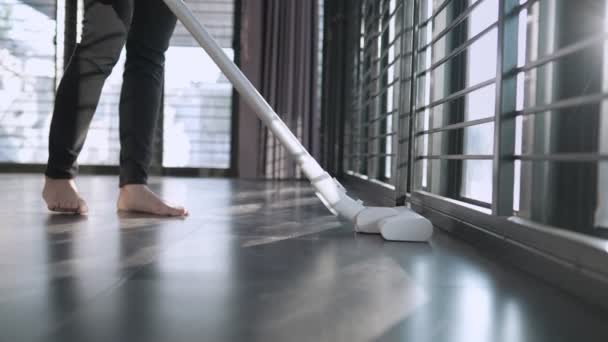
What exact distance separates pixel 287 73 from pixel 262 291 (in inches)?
164

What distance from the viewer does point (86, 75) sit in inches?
57.9

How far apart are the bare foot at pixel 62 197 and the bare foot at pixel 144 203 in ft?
0.39

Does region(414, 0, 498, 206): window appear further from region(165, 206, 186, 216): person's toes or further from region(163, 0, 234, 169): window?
region(163, 0, 234, 169): window

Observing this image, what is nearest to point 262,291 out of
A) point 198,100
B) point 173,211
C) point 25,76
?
point 173,211

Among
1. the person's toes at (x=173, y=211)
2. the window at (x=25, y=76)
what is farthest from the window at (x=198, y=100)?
the person's toes at (x=173, y=211)

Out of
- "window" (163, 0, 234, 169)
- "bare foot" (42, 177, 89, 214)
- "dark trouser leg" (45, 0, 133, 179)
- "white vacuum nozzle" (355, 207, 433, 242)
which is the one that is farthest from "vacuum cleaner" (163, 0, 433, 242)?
"window" (163, 0, 234, 169)

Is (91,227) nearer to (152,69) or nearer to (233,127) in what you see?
(152,69)

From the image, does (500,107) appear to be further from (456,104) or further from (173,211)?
(173,211)

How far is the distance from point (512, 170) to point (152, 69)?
1.07 meters

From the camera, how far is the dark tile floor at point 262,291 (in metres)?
0.56

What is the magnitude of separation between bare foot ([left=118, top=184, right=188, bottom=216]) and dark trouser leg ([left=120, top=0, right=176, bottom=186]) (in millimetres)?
23

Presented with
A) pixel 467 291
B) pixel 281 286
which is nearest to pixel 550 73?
pixel 467 291

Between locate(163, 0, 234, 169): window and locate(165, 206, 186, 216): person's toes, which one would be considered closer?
locate(165, 206, 186, 216): person's toes

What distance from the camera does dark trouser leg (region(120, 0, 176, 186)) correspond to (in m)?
1.61
